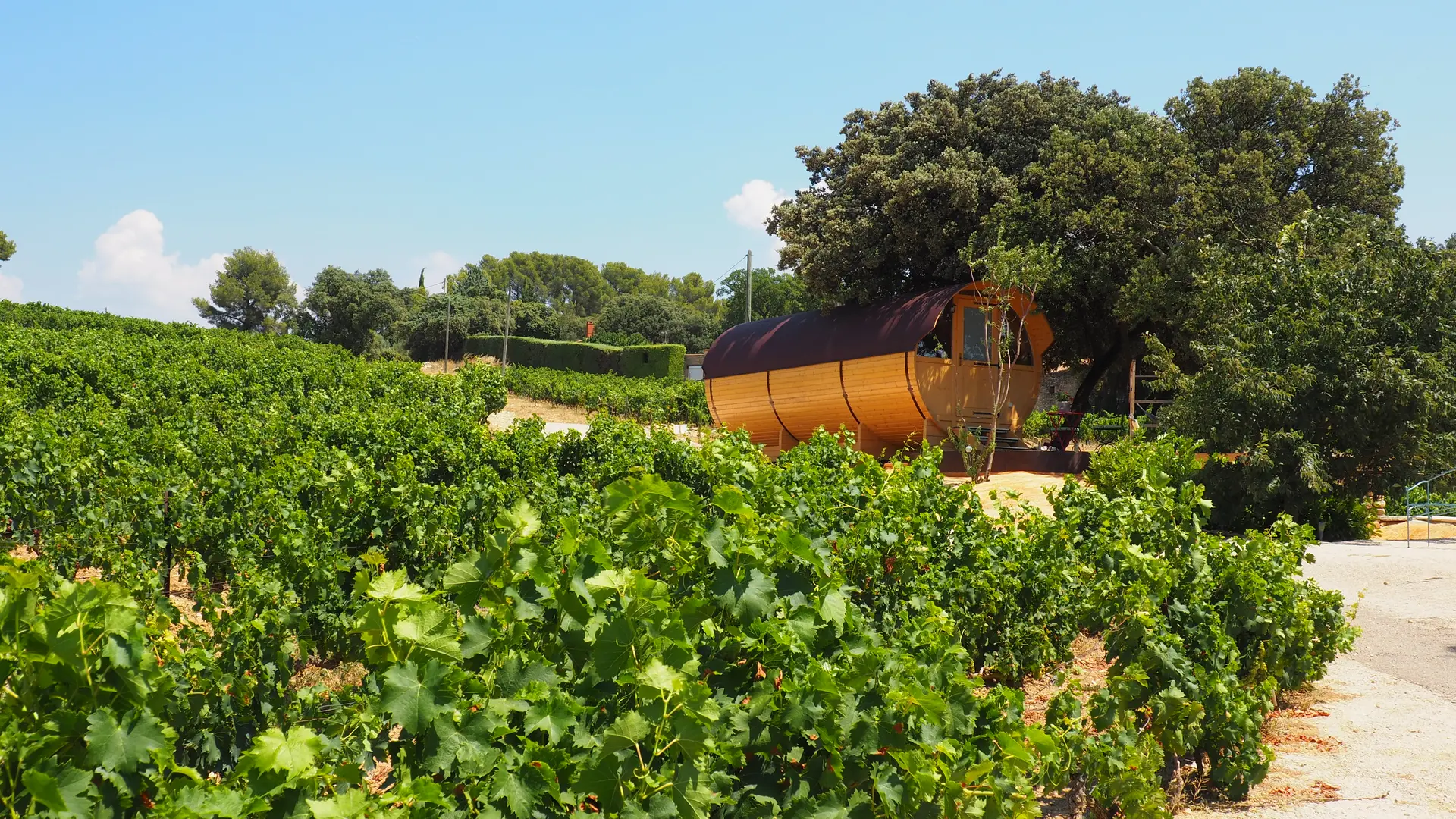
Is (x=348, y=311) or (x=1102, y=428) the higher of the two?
(x=348, y=311)

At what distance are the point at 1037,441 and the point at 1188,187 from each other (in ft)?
22.1

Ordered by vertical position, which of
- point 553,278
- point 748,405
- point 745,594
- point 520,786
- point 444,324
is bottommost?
point 520,786

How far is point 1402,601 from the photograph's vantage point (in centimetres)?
843

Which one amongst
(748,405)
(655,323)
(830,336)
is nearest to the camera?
(830,336)

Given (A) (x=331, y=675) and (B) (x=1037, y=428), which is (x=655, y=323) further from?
(A) (x=331, y=675)

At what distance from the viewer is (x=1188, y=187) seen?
1823cm

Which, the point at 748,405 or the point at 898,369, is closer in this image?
the point at 898,369

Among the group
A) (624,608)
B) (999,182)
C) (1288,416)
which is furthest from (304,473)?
(999,182)

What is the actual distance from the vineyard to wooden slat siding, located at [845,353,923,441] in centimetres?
1094

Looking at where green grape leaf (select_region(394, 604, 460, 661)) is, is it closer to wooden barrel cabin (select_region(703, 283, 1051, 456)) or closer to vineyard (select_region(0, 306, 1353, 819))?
vineyard (select_region(0, 306, 1353, 819))

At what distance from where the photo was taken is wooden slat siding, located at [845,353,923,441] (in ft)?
63.4

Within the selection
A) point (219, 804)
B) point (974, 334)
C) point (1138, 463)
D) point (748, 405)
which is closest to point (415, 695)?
point (219, 804)

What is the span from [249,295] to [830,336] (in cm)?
7872

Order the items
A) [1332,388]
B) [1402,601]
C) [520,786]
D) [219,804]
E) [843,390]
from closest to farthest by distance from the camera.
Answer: [219,804] < [520,786] < [1402,601] < [1332,388] < [843,390]
